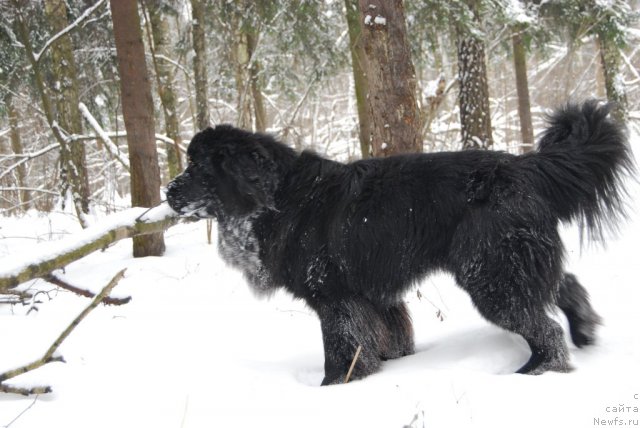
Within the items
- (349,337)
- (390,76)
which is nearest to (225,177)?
(349,337)

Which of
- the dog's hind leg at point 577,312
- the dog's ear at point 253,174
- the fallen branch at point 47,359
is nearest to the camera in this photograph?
the fallen branch at point 47,359

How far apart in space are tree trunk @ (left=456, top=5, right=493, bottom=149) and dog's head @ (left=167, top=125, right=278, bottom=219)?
23.1 ft

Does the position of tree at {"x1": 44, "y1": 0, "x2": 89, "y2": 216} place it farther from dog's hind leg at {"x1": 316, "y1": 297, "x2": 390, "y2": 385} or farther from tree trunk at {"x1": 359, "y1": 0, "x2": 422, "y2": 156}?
dog's hind leg at {"x1": 316, "y1": 297, "x2": 390, "y2": 385}

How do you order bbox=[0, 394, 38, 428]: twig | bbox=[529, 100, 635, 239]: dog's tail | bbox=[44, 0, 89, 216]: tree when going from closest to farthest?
bbox=[0, 394, 38, 428]: twig → bbox=[529, 100, 635, 239]: dog's tail → bbox=[44, 0, 89, 216]: tree

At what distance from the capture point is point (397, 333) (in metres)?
4.42

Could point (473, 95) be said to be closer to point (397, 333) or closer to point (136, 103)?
point (136, 103)

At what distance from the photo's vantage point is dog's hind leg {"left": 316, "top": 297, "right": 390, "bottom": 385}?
3975 millimetres

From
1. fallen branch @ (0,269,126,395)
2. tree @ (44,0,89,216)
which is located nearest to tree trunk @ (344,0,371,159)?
tree @ (44,0,89,216)

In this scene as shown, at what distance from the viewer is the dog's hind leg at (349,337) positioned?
13.0 ft

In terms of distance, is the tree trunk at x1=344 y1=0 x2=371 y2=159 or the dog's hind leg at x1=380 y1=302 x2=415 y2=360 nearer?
the dog's hind leg at x1=380 y1=302 x2=415 y2=360

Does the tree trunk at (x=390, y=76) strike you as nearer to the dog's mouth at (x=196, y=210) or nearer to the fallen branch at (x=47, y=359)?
the dog's mouth at (x=196, y=210)

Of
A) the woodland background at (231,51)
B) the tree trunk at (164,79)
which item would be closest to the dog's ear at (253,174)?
the woodland background at (231,51)

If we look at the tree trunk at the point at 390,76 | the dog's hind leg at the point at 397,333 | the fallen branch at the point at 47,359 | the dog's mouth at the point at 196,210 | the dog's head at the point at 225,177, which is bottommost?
the dog's hind leg at the point at 397,333

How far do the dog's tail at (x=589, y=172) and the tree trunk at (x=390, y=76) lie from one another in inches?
77.0
